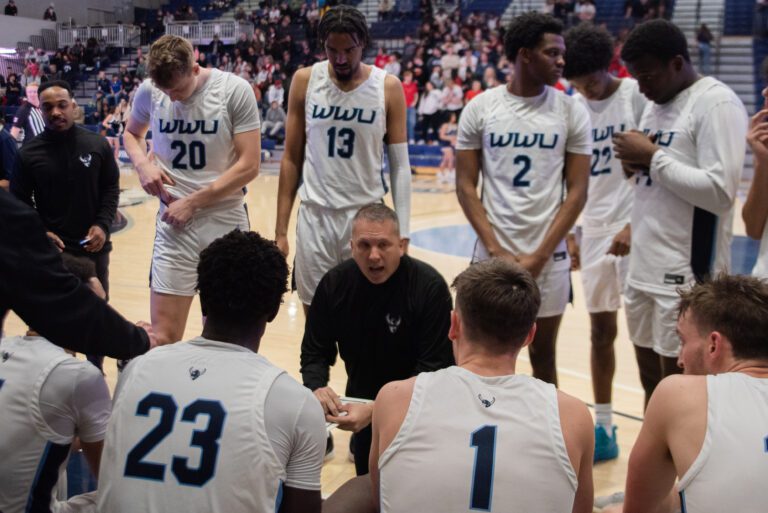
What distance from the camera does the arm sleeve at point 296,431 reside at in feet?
6.41

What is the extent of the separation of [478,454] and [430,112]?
54.1 ft

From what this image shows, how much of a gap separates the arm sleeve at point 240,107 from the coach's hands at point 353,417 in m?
1.87

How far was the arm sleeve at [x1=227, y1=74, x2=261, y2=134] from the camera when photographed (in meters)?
3.95

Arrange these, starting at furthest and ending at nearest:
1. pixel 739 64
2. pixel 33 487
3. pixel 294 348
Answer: pixel 739 64 → pixel 294 348 → pixel 33 487

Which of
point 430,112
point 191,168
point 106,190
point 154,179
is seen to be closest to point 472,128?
point 191,168

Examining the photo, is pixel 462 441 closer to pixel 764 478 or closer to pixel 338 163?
pixel 764 478

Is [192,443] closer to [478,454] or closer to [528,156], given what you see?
[478,454]

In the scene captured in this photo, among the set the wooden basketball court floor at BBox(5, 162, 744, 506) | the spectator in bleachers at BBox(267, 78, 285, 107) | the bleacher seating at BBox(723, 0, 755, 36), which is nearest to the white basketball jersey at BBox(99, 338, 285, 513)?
the wooden basketball court floor at BBox(5, 162, 744, 506)

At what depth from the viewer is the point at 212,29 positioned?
23.6 m

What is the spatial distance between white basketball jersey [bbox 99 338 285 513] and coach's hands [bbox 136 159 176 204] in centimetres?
205

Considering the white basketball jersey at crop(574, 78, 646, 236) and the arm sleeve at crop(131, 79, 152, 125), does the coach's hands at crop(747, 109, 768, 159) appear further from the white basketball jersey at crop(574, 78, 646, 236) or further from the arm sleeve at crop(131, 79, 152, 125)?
the arm sleeve at crop(131, 79, 152, 125)

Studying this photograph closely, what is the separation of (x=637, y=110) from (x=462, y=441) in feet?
8.97

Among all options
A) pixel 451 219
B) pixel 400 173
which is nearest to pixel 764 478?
pixel 400 173

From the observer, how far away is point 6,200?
1.98 meters
